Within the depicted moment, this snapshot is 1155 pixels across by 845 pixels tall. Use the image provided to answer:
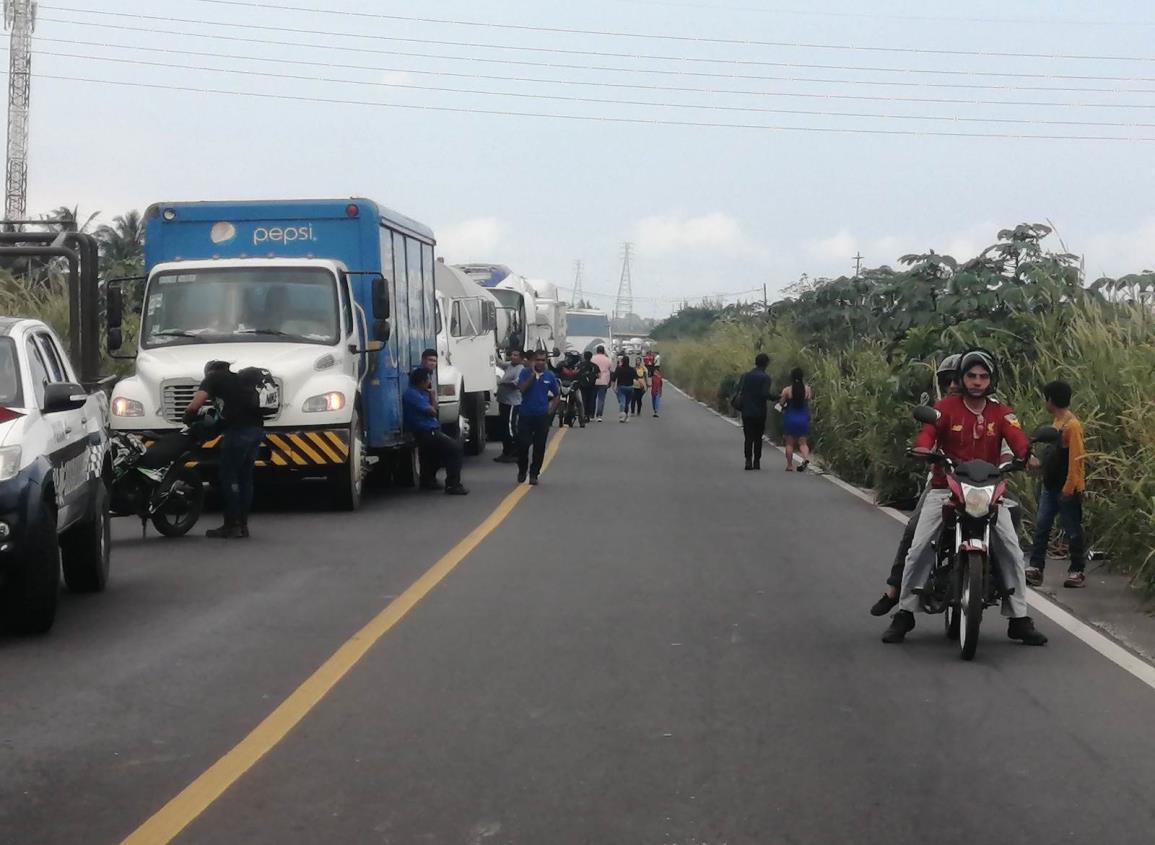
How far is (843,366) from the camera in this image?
104ft

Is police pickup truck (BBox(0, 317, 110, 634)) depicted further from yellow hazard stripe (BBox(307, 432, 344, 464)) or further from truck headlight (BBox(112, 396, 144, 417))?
truck headlight (BBox(112, 396, 144, 417))

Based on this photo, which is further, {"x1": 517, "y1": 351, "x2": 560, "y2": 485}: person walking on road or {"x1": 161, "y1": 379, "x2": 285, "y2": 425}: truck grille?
{"x1": 517, "y1": 351, "x2": 560, "y2": 485}: person walking on road

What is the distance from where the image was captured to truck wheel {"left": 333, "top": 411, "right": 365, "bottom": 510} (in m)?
18.2

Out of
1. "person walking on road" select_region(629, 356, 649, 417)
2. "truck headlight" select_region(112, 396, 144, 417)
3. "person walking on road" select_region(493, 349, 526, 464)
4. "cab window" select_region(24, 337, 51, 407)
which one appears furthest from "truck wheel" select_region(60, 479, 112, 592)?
"person walking on road" select_region(629, 356, 649, 417)

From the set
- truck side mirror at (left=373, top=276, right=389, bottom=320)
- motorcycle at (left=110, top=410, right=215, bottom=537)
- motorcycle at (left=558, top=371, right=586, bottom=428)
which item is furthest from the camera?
motorcycle at (left=558, top=371, right=586, bottom=428)

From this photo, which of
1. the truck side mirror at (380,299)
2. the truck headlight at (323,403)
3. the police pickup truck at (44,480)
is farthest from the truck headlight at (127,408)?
the police pickup truck at (44,480)

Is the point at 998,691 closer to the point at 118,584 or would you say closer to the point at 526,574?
the point at 526,574

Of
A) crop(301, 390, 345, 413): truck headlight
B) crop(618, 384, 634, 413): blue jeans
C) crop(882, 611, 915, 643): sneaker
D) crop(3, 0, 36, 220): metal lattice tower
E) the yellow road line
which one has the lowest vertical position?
crop(618, 384, 634, 413): blue jeans

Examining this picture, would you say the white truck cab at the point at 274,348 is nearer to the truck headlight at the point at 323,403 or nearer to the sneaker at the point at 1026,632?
the truck headlight at the point at 323,403

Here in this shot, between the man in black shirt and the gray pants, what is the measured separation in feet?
23.7

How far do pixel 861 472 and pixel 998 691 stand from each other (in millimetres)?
16091

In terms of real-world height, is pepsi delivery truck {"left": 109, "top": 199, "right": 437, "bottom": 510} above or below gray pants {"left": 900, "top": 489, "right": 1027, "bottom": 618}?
above

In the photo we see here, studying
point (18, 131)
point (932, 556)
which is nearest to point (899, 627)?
point (932, 556)

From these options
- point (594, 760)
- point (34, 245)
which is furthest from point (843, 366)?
point (594, 760)
